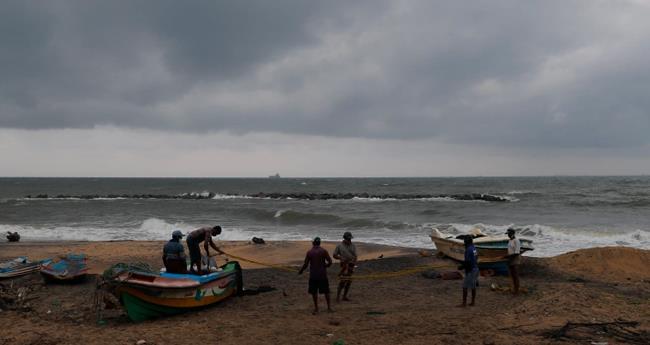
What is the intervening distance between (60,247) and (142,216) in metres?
17.9

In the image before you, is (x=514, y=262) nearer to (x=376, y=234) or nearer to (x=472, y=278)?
(x=472, y=278)

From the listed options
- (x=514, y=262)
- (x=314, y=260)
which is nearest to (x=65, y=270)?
(x=314, y=260)

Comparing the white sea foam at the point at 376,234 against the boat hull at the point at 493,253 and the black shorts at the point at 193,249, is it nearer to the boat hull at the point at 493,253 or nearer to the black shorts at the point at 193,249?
the boat hull at the point at 493,253

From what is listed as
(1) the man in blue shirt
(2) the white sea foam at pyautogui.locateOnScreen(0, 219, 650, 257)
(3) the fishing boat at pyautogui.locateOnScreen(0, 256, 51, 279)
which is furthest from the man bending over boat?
(2) the white sea foam at pyautogui.locateOnScreen(0, 219, 650, 257)

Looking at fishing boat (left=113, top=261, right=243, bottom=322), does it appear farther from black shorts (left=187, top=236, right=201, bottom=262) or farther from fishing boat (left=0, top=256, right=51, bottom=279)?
fishing boat (left=0, top=256, right=51, bottom=279)

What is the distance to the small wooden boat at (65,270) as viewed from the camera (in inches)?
491

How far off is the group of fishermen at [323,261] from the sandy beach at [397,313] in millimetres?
438

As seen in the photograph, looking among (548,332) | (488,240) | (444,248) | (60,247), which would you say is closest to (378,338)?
(548,332)

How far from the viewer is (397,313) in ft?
30.7

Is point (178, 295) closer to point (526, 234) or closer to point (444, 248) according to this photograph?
point (444, 248)

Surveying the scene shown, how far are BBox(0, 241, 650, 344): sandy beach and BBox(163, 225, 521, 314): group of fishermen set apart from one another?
1.44ft

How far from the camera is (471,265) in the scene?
9781 mm

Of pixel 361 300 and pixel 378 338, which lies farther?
pixel 361 300

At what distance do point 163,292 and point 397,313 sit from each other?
14.5 ft
